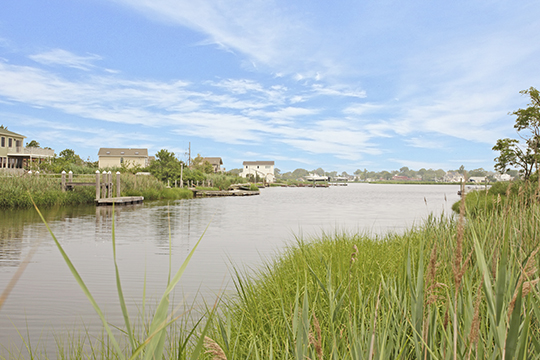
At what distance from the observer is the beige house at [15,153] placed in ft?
153

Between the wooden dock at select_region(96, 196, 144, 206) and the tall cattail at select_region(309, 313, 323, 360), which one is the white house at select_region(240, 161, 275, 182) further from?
the tall cattail at select_region(309, 313, 323, 360)

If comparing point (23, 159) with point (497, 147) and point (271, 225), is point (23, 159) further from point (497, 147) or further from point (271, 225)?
point (497, 147)

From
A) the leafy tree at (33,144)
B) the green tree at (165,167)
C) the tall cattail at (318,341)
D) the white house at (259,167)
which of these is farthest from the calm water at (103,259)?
the white house at (259,167)

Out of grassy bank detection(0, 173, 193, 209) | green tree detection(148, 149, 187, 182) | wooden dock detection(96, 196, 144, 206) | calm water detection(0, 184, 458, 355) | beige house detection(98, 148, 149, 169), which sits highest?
beige house detection(98, 148, 149, 169)

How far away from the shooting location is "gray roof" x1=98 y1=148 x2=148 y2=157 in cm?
7044

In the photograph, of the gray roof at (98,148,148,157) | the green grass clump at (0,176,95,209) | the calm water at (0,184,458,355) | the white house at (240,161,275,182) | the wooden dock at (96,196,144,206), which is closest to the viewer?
the calm water at (0,184,458,355)

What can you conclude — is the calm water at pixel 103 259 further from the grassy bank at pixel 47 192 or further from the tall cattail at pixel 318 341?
the grassy bank at pixel 47 192

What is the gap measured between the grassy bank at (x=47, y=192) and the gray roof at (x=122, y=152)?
130 feet

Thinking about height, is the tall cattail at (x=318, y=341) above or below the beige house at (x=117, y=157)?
below

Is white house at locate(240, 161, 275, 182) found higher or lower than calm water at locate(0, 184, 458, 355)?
higher

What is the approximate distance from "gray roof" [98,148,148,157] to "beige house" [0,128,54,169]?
56.9 ft

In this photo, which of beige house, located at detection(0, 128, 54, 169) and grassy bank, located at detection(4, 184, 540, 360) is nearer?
grassy bank, located at detection(4, 184, 540, 360)

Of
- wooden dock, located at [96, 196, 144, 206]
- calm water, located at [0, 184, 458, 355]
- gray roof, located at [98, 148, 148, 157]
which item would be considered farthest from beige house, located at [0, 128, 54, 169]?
calm water, located at [0, 184, 458, 355]

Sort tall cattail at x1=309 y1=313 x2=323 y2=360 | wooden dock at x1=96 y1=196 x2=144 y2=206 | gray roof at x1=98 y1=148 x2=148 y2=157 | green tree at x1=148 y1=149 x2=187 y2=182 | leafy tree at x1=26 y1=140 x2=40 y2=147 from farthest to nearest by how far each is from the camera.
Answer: gray roof at x1=98 y1=148 x2=148 y2=157, leafy tree at x1=26 y1=140 x2=40 y2=147, green tree at x1=148 y1=149 x2=187 y2=182, wooden dock at x1=96 y1=196 x2=144 y2=206, tall cattail at x1=309 y1=313 x2=323 y2=360
